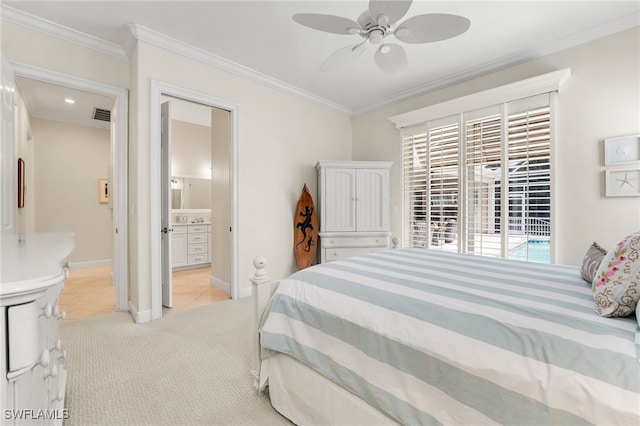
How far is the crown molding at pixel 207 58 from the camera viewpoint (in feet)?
8.87

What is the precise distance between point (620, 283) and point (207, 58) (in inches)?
147

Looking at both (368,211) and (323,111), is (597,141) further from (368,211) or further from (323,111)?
(323,111)

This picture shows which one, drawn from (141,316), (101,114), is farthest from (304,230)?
(101,114)

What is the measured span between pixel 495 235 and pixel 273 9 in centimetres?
324

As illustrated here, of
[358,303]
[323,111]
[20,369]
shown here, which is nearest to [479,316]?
[358,303]

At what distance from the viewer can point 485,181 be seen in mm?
3340

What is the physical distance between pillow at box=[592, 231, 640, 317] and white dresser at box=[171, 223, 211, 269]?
533cm

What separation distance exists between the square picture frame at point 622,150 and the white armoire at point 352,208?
224 cm

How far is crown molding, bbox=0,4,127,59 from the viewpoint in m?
2.41

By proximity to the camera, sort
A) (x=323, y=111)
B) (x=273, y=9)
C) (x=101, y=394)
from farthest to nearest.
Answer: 1. (x=323, y=111)
2. (x=273, y=9)
3. (x=101, y=394)

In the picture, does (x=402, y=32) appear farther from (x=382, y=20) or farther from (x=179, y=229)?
(x=179, y=229)

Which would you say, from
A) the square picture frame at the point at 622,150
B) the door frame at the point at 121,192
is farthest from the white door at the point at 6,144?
the square picture frame at the point at 622,150

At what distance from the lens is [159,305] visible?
2.88 metres

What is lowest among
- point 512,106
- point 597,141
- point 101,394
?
point 101,394
